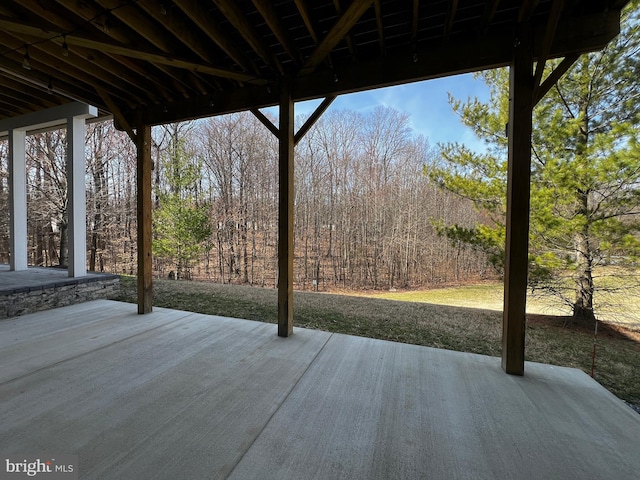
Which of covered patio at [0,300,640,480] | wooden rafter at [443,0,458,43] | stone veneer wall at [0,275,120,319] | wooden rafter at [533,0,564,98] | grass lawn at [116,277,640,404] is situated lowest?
grass lawn at [116,277,640,404]

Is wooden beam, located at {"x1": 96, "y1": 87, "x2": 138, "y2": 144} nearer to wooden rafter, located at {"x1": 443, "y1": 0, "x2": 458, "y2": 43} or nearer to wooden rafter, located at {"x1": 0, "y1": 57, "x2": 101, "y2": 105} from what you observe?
wooden rafter, located at {"x1": 0, "y1": 57, "x2": 101, "y2": 105}

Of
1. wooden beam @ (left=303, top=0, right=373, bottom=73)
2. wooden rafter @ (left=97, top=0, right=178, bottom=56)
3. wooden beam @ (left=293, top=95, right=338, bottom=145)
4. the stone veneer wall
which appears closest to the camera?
wooden beam @ (left=303, top=0, right=373, bottom=73)

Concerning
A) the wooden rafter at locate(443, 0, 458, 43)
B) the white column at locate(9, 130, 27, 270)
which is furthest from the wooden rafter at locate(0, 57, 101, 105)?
the wooden rafter at locate(443, 0, 458, 43)

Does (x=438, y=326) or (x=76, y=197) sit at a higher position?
(x=76, y=197)

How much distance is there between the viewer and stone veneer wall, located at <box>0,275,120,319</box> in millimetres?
3688

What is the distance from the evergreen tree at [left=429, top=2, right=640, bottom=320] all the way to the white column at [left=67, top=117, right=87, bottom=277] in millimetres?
6528

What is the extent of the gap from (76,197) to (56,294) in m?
1.71

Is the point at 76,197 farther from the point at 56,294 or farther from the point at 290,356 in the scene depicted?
the point at 290,356

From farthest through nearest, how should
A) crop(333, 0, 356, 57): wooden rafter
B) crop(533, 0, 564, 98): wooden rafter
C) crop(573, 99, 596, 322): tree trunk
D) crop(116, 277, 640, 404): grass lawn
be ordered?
crop(573, 99, 596, 322): tree trunk
crop(116, 277, 640, 404): grass lawn
crop(333, 0, 356, 57): wooden rafter
crop(533, 0, 564, 98): wooden rafter

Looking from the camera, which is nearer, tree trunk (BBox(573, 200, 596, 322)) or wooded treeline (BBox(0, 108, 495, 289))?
tree trunk (BBox(573, 200, 596, 322))

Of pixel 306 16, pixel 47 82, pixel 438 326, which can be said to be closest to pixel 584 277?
pixel 438 326

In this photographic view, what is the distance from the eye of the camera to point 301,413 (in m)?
1.78

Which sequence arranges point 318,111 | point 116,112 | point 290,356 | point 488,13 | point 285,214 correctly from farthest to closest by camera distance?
point 116,112 < point 285,214 < point 318,111 < point 290,356 < point 488,13

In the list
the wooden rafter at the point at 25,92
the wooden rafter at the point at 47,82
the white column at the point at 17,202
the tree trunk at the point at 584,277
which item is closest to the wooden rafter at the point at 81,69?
the wooden rafter at the point at 47,82
